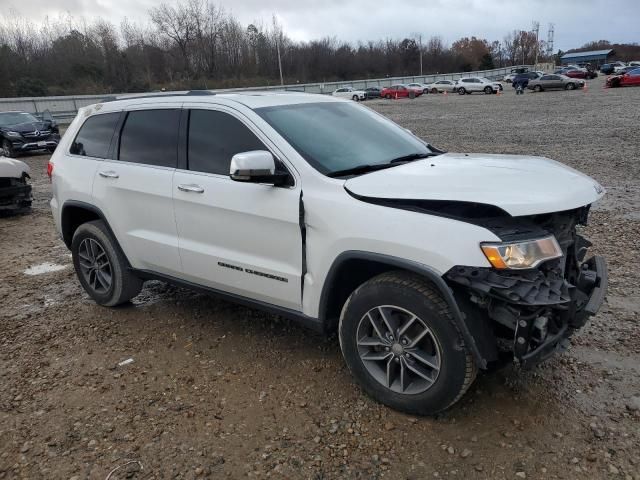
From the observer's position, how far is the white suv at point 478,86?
154 feet

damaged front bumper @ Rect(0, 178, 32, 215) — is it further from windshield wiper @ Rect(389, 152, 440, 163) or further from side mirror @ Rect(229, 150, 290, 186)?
windshield wiper @ Rect(389, 152, 440, 163)

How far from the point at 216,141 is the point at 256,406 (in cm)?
184

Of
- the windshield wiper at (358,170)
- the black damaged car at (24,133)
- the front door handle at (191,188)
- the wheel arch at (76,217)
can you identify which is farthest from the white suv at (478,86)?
the front door handle at (191,188)

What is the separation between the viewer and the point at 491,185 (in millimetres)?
2775

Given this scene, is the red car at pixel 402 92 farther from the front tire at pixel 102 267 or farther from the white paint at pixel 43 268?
the front tire at pixel 102 267

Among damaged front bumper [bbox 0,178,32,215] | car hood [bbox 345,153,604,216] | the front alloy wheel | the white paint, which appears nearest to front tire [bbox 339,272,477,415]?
the front alloy wheel

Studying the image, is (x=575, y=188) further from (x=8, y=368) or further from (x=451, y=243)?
(x=8, y=368)

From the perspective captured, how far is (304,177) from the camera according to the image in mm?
3191

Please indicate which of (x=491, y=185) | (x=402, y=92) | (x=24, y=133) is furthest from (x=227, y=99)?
(x=402, y=92)

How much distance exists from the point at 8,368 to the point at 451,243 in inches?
134

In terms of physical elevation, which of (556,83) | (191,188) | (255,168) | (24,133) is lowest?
(556,83)

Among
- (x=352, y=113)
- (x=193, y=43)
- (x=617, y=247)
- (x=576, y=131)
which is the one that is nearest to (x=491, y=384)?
(x=352, y=113)

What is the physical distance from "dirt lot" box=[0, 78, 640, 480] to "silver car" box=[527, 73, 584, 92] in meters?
42.6

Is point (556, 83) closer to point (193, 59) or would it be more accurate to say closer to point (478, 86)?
point (478, 86)
